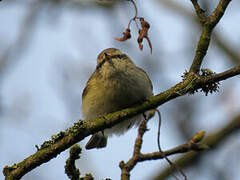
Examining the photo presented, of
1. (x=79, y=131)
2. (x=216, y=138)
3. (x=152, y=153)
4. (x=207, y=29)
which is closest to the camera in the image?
(x=79, y=131)

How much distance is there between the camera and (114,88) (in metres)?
4.53

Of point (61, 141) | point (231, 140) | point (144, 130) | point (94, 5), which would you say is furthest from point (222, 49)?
point (61, 141)

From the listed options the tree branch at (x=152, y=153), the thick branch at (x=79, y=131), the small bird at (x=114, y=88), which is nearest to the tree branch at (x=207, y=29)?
the thick branch at (x=79, y=131)

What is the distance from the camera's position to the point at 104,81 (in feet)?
15.3

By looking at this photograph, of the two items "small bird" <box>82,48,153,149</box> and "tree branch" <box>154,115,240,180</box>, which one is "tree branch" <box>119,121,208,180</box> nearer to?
"small bird" <box>82,48,153,149</box>

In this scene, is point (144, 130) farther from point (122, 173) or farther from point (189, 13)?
point (189, 13)

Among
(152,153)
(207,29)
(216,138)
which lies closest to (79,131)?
(152,153)

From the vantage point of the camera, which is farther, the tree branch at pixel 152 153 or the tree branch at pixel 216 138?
the tree branch at pixel 216 138

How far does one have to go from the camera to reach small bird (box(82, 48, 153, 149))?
4411mm

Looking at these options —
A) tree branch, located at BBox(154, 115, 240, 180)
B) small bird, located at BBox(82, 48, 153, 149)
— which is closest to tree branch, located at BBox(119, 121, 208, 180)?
small bird, located at BBox(82, 48, 153, 149)

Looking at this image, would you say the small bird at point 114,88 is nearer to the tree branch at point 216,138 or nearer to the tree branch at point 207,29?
the tree branch at point 207,29

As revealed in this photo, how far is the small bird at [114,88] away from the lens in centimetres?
441

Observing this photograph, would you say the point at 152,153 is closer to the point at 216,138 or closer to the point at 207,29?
the point at 207,29

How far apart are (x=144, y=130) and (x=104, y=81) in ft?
2.47
